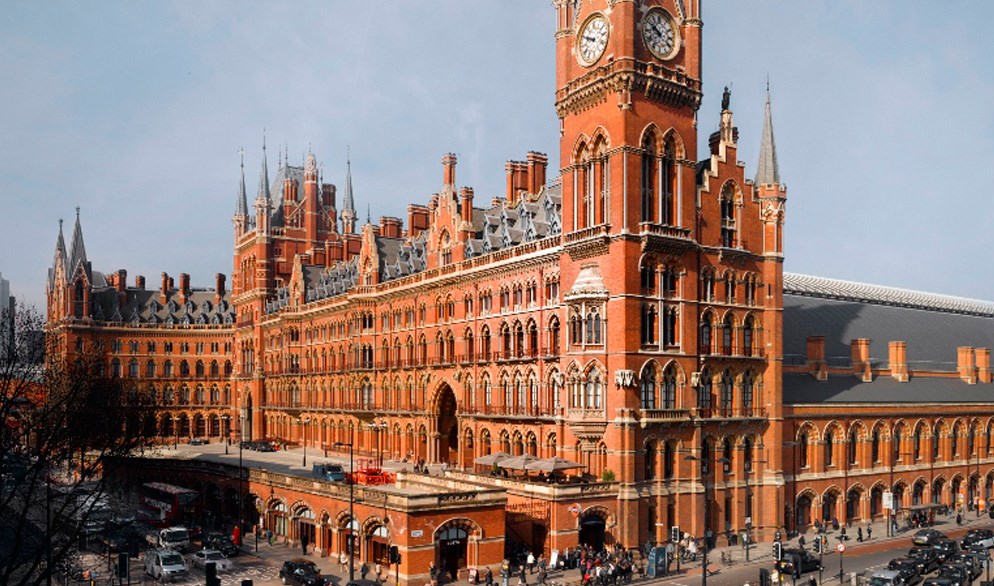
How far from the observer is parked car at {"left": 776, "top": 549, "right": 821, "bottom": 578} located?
53.7m

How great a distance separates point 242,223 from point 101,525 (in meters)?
87.3

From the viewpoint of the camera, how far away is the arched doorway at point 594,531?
60531mm

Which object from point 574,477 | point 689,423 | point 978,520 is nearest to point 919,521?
point 978,520

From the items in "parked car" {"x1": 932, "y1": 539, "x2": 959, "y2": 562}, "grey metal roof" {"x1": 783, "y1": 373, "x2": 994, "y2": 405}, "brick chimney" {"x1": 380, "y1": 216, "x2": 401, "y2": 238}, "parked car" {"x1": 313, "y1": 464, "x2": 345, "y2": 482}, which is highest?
"brick chimney" {"x1": 380, "y1": 216, "x2": 401, "y2": 238}

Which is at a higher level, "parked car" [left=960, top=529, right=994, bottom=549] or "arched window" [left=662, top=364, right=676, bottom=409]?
"arched window" [left=662, top=364, right=676, bottom=409]

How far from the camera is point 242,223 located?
148m

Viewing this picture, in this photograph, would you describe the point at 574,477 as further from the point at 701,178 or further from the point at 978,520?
the point at 978,520

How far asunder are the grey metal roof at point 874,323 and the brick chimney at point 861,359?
34.1 inches

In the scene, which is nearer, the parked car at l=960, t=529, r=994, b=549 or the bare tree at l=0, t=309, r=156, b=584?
the bare tree at l=0, t=309, r=156, b=584

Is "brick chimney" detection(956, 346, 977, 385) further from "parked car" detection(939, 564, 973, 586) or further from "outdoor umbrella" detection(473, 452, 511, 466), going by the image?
"outdoor umbrella" detection(473, 452, 511, 466)

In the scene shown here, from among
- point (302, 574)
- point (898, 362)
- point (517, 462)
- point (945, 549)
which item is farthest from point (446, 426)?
point (945, 549)

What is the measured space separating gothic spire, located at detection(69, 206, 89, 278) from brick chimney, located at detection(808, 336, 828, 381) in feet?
358

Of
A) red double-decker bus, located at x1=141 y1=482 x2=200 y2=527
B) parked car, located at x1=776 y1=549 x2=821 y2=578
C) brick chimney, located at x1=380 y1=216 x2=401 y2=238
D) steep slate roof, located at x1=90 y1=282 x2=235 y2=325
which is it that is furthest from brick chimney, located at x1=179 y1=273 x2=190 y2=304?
parked car, located at x1=776 y1=549 x2=821 y2=578

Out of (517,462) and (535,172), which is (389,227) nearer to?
(535,172)
